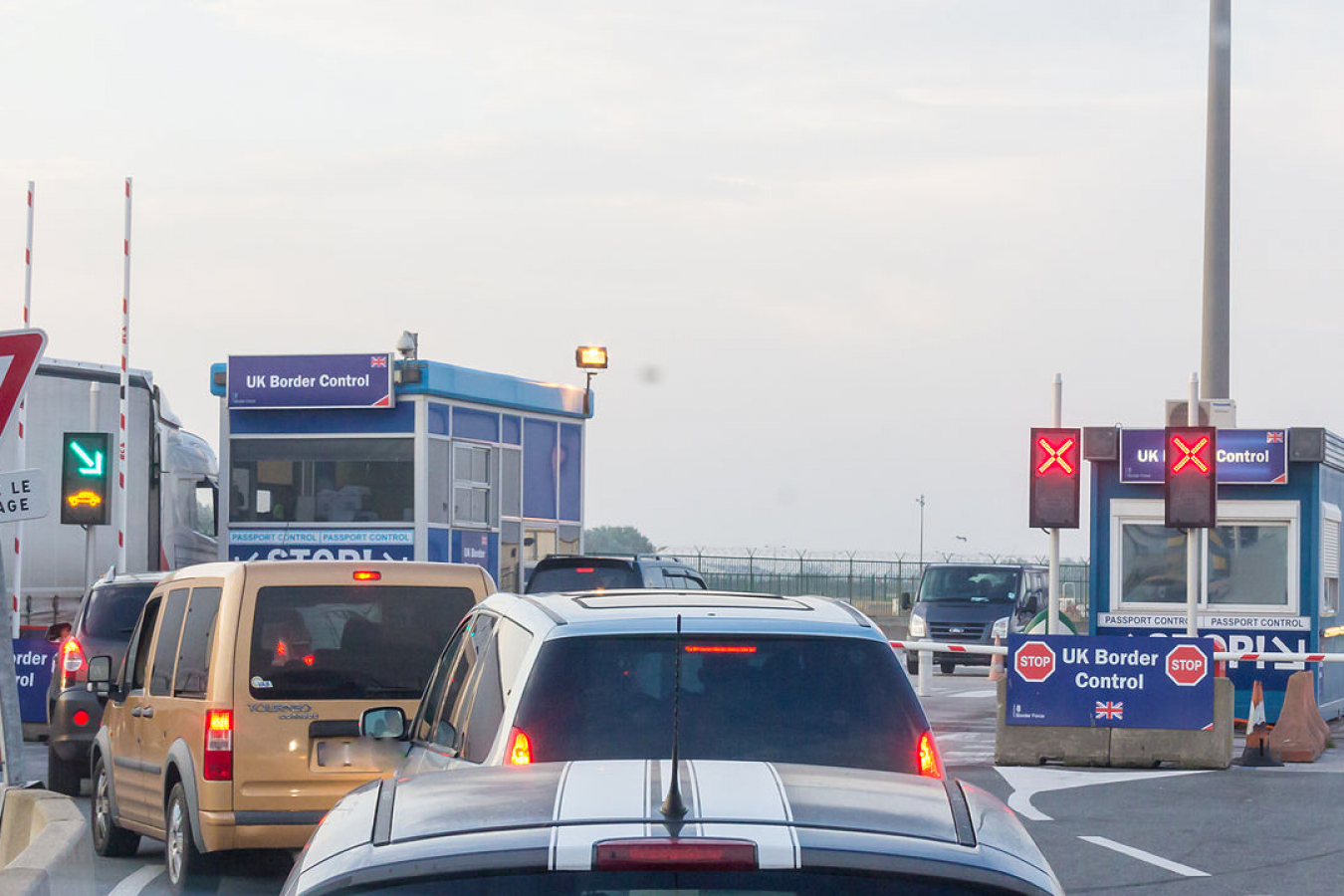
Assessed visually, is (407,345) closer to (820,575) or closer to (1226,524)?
(1226,524)

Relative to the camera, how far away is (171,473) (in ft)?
78.8

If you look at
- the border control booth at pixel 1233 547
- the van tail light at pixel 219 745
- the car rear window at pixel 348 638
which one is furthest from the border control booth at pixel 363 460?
the van tail light at pixel 219 745

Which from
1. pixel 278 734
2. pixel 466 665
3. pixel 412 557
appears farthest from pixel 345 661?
pixel 412 557

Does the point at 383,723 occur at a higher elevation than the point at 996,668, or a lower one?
higher

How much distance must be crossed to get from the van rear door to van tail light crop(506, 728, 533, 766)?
12.6ft

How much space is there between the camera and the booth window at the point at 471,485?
75.0 ft

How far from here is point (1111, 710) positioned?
17172 millimetres

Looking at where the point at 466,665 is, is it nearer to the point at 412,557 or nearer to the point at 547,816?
the point at 547,816

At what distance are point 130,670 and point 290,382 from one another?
11.3 meters

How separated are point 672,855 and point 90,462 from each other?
59.1 feet

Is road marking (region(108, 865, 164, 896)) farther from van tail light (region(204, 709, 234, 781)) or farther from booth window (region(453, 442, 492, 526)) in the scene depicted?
booth window (region(453, 442, 492, 526))

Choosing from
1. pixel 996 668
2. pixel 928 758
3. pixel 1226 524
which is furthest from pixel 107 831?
pixel 996 668

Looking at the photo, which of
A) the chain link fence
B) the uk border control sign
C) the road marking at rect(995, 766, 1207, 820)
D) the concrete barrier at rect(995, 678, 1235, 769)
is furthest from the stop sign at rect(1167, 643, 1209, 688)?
the chain link fence

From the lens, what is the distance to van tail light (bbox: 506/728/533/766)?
20.3 feet
